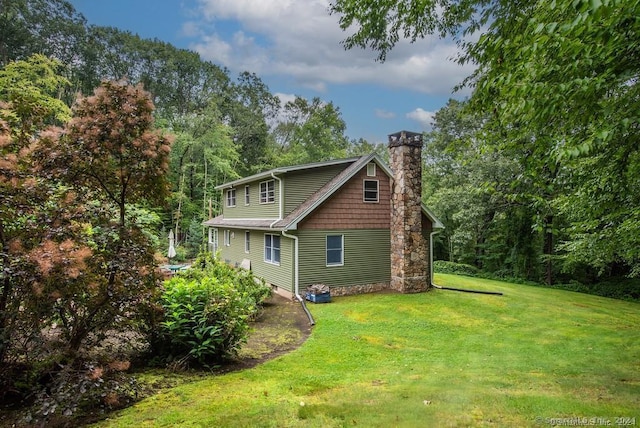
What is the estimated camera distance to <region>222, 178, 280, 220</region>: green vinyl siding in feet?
48.1

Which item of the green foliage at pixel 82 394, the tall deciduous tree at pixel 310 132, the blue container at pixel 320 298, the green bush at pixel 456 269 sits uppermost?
the tall deciduous tree at pixel 310 132

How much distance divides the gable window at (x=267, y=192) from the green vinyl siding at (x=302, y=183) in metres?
0.85

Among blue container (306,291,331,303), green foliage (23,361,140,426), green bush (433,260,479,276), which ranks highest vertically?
green foliage (23,361,140,426)

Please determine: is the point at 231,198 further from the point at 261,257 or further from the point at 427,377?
the point at 427,377

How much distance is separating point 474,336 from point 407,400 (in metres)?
5.14

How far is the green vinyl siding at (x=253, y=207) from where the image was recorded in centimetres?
1465

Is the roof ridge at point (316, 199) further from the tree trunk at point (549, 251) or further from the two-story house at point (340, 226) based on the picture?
the tree trunk at point (549, 251)

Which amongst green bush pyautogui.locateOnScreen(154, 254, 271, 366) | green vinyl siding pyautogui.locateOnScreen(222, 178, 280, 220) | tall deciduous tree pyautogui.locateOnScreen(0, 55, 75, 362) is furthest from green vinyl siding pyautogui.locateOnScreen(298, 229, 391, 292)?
tall deciduous tree pyautogui.locateOnScreen(0, 55, 75, 362)

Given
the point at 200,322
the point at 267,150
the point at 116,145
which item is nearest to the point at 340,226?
the point at 200,322

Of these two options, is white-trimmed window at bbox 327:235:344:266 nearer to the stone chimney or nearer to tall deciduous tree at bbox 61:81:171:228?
the stone chimney

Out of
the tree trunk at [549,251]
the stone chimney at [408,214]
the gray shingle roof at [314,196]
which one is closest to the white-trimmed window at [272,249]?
the gray shingle roof at [314,196]

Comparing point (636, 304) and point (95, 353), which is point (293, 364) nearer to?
point (95, 353)

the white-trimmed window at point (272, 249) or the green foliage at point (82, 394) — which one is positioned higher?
the white-trimmed window at point (272, 249)

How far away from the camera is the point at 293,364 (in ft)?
20.9
